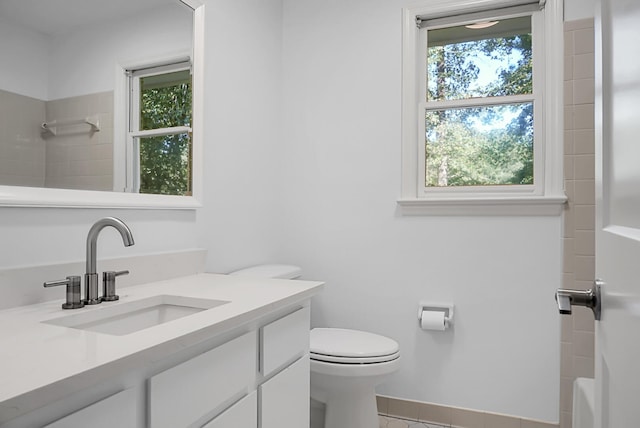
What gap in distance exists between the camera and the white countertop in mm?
609

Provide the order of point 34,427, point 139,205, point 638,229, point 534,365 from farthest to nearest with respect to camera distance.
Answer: point 534,365
point 139,205
point 34,427
point 638,229

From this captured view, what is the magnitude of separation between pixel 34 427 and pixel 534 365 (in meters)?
2.02

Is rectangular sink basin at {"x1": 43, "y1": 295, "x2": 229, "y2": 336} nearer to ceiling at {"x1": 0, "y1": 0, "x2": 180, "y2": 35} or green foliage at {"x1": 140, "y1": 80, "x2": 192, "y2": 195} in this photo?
green foliage at {"x1": 140, "y1": 80, "x2": 192, "y2": 195}

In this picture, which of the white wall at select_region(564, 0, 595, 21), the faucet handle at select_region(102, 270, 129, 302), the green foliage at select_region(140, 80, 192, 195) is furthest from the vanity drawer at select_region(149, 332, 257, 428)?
the white wall at select_region(564, 0, 595, 21)

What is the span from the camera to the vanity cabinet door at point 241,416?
3.22ft

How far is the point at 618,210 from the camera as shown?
23.2 inches

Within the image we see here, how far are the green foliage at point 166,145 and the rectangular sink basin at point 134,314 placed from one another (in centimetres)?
45

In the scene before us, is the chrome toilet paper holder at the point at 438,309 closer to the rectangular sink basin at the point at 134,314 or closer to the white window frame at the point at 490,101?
the white window frame at the point at 490,101

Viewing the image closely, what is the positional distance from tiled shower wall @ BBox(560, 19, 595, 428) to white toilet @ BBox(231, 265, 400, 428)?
825 mm

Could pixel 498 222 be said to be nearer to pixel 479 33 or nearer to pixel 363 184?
pixel 363 184

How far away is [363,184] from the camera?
2283 millimetres

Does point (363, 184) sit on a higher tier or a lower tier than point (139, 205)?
higher

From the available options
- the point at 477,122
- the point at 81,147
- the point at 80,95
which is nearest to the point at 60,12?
the point at 80,95

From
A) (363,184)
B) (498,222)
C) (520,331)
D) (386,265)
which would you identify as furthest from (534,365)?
(363,184)
